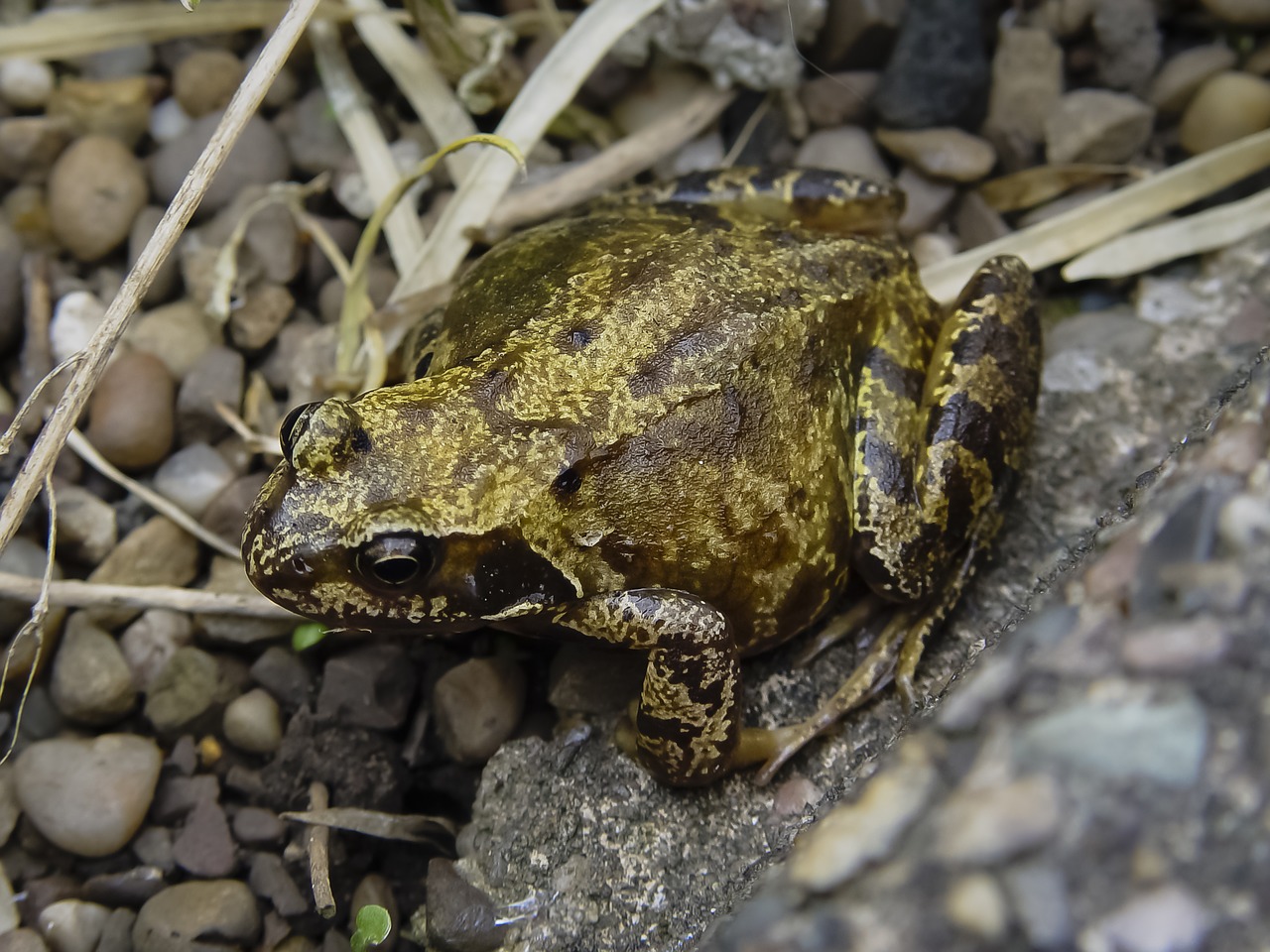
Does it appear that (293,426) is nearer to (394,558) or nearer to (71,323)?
(394,558)

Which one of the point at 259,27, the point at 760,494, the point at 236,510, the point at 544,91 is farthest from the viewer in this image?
the point at 259,27

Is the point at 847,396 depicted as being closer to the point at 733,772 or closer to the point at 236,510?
the point at 733,772

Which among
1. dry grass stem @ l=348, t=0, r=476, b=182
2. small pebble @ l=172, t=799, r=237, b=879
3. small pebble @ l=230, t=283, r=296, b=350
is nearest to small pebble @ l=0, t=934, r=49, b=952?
small pebble @ l=172, t=799, r=237, b=879

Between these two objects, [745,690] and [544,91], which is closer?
[745,690]

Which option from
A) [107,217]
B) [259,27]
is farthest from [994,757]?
[259,27]

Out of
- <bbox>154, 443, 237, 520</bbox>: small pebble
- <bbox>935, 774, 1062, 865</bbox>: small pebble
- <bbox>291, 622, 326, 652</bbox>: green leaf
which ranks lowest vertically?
<bbox>291, 622, 326, 652</bbox>: green leaf

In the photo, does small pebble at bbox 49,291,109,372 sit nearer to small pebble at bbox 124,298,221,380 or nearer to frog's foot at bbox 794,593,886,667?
small pebble at bbox 124,298,221,380

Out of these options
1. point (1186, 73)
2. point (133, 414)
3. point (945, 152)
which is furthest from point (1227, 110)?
point (133, 414)

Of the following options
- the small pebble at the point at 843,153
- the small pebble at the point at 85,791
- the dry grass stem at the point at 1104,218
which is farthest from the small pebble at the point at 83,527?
the dry grass stem at the point at 1104,218
